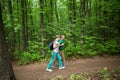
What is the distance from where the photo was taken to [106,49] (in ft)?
42.9

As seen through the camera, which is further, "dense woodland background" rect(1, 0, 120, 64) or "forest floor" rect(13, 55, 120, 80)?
"dense woodland background" rect(1, 0, 120, 64)

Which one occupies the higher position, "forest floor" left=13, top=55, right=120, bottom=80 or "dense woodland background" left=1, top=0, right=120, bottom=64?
"dense woodland background" left=1, top=0, right=120, bottom=64

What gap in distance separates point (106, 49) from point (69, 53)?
118 inches

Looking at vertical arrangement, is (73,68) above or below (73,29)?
below

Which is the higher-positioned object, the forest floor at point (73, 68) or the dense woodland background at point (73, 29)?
the dense woodland background at point (73, 29)

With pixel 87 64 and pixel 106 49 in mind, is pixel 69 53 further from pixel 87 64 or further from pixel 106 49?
pixel 106 49

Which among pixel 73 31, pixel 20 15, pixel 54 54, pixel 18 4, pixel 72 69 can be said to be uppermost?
pixel 18 4

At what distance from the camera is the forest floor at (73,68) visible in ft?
31.5

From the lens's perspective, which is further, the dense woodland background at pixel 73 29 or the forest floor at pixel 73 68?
the dense woodland background at pixel 73 29

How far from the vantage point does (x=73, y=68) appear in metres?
10.5

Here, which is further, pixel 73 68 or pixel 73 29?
pixel 73 29

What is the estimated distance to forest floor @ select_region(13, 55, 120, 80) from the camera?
961 cm

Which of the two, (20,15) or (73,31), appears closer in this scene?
(73,31)

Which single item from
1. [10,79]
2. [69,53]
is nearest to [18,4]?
[69,53]
